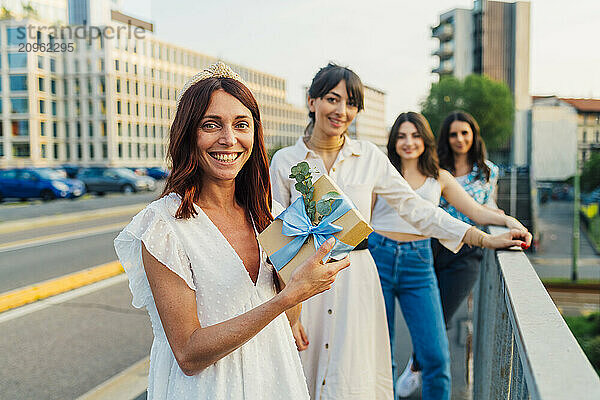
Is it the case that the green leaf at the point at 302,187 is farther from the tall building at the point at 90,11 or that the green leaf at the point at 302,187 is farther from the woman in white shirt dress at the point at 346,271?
the tall building at the point at 90,11

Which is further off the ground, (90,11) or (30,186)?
(90,11)

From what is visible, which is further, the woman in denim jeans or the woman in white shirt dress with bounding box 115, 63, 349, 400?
the woman in denim jeans

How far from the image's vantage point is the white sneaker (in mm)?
4090

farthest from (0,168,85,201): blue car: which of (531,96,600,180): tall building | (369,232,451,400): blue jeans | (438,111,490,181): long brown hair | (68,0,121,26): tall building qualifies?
(68,0,121,26): tall building

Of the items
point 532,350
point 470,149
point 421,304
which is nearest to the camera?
point 532,350

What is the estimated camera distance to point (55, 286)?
25.4 feet

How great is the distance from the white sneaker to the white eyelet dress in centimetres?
257

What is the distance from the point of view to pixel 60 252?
11.0 metres

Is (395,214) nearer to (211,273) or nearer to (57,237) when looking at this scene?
(211,273)

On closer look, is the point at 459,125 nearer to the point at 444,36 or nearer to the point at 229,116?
the point at 229,116

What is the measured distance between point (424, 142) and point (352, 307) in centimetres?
150

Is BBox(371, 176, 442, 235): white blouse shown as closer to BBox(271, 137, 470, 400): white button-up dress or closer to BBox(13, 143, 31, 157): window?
BBox(271, 137, 470, 400): white button-up dress

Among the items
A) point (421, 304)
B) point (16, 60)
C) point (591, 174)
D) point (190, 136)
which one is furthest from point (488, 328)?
point (16, 60)

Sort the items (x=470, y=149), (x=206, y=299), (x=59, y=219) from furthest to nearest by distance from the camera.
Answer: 1. (x=59, y=219)
2. (x=470, y=149)
3. (x=206, y=299)
